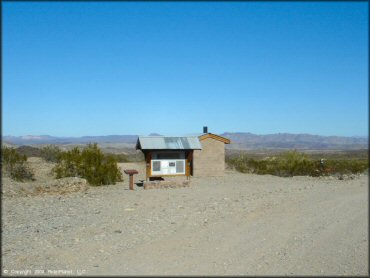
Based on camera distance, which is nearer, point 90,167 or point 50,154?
point 90,167

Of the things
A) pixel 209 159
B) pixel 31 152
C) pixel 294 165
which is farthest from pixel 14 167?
pixel 31 152

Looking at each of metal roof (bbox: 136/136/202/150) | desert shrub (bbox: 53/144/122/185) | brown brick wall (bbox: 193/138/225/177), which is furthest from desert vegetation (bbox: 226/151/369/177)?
desert shrub (bbox: 53/144/122/185)

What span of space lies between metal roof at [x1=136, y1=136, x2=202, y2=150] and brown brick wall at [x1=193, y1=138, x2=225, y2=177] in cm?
496

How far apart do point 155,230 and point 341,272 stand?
15.7ft

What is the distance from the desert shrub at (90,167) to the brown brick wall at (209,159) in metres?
5.89

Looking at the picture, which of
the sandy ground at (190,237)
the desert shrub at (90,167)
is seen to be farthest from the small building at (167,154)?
the sandy ground at (190,237)

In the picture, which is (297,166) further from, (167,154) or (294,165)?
(167,154)

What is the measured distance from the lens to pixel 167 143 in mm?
23547

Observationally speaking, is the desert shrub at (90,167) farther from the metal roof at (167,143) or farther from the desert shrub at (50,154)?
the desert shrub at (50,154)

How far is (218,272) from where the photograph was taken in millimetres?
6918

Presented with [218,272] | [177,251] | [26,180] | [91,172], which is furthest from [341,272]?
[26,180]

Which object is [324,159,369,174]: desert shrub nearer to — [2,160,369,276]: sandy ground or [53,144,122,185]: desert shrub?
[2,160,369,276]: sandy ground

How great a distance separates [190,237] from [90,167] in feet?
53.2

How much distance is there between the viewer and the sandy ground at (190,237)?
7.33 m
